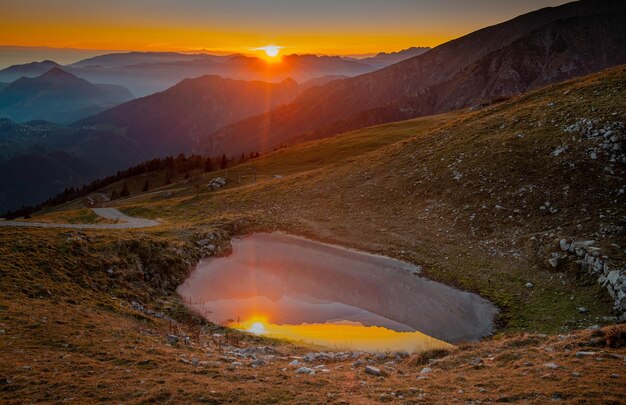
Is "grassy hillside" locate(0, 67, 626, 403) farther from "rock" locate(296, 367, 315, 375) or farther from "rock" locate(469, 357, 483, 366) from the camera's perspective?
"rock" locate(296, 367, 315, 375)

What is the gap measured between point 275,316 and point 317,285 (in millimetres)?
5125

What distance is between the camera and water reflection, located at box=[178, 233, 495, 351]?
2183 cm

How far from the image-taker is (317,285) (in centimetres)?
2930

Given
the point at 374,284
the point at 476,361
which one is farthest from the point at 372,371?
the point at 374,284

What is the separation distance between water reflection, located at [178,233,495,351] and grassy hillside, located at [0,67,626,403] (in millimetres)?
1661

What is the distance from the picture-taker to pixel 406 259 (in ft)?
98.9

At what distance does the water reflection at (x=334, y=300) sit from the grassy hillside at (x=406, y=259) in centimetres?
166

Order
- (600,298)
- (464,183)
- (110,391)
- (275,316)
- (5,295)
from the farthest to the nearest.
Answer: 1. (464,183)
2. (275,316)
3. (600,298)
4. (5,295)
5. (110,391)

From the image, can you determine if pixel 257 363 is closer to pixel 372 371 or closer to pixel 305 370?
pixel 305 370

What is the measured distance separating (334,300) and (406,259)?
21.7 ft

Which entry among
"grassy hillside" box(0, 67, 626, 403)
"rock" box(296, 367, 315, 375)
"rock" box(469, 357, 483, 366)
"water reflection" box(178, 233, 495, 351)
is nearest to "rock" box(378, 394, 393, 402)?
"grassy hillside" box(0, 67, 626, 403)

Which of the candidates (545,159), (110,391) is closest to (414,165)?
(545,159)

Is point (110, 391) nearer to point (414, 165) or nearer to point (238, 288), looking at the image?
point (238, 288)

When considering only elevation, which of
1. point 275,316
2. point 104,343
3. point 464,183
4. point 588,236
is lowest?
point 275,316
